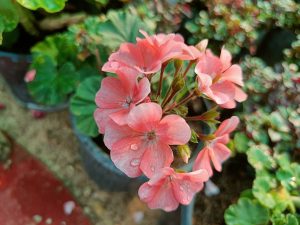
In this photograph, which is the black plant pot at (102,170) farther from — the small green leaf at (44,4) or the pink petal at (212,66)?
the pink petal at (212,66)

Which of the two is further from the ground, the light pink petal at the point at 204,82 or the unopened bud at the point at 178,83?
the light pink petal at the point at 204,82

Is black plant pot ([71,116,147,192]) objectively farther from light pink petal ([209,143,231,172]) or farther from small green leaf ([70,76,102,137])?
light pink petal ([209,143,231,172])

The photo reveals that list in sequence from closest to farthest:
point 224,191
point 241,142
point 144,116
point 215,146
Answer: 1. point 144,116
2. point 215,146
3. point 241,142
4. point 224,191

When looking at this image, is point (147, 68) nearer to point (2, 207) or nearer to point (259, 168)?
point (259, 168)

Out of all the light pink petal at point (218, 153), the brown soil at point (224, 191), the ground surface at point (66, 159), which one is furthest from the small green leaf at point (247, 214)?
the ground surface at point (66, 159)

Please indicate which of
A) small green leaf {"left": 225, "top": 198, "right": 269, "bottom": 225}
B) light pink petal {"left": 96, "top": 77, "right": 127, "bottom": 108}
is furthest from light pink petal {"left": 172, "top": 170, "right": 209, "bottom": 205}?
small green leaf {"left": 225, "top": 198, "right": 269, "bottom": 225}

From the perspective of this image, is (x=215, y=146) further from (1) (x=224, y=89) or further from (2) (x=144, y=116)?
(2) (x=144, y=116)

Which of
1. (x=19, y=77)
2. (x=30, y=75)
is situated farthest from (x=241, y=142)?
(x=19, y=77)
